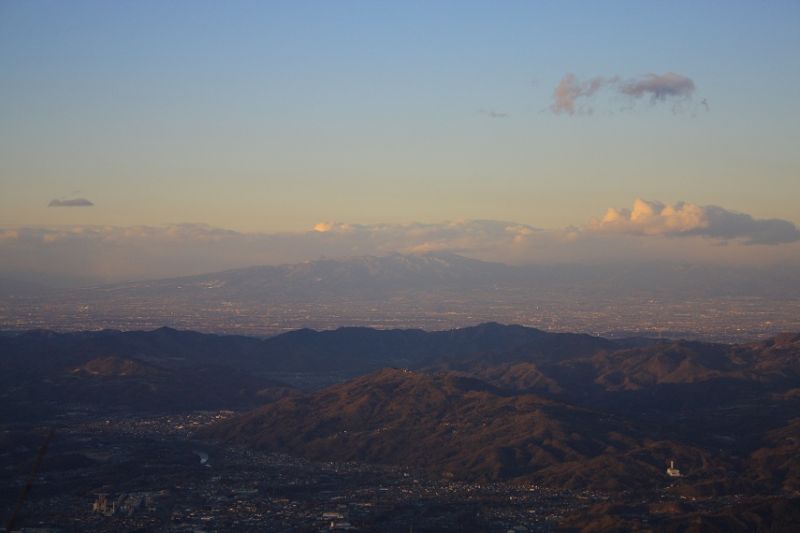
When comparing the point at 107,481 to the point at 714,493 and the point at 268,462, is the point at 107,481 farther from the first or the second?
the point at 714,493

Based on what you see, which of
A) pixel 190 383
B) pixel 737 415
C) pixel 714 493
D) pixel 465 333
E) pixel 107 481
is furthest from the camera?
pixel 465 333

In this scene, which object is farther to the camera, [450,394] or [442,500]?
[450,394]

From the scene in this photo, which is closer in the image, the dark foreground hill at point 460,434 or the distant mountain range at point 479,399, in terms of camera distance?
the dark foreground hill at point 460,434

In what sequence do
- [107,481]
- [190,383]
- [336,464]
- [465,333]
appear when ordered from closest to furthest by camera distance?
[107,481]
[336,464]
[190,383]
[465,333]

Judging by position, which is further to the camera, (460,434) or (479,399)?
(479,399)

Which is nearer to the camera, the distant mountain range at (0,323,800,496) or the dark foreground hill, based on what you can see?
the dark foreground hill

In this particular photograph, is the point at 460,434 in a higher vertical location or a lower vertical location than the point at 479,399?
lower

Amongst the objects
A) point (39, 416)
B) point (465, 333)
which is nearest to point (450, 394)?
point (39, 416)
